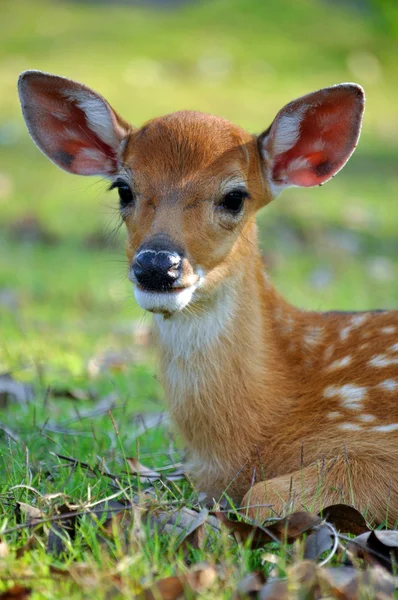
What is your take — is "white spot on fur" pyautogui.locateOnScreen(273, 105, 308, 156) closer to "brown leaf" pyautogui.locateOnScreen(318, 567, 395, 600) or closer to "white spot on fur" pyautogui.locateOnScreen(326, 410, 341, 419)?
"white spot on fur" pyautogui.locateOnScreen(326, 410, 341, 419)

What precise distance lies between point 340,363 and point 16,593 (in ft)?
5.89

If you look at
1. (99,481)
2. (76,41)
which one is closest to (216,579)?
(99,481)

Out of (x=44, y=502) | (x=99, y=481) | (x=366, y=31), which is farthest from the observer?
(x=366, y=31)

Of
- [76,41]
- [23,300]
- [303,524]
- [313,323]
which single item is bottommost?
[23,300]

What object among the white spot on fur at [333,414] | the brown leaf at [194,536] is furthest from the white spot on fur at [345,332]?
the brown leaf at [194,536]

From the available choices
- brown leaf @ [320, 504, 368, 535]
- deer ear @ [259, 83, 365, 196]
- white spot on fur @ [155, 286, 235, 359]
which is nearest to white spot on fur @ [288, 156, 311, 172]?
deer ear @ [259, 83, 365, 196]

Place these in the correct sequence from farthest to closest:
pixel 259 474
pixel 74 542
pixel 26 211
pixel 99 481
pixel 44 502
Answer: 1. pixel 26 211
2. pixel 259 474
3. pixel 99 481
4. pixel 44 502
5. pixel 74 542

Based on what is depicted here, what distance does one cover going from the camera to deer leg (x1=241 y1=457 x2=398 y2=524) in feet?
9.84

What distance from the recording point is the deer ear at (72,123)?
3.72 m

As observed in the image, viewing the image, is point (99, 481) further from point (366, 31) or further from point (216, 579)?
point (366, 31)

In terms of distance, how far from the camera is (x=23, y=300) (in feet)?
23.1

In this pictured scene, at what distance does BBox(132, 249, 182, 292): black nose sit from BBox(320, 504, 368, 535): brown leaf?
35.6 inches

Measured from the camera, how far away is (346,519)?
9.31 feet

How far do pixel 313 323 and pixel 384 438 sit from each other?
0.75 metres
